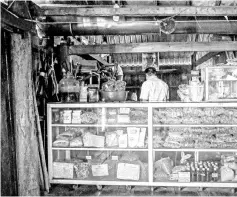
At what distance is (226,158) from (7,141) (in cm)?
431

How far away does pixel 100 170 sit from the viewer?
5.94m

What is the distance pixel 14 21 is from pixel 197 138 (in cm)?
412

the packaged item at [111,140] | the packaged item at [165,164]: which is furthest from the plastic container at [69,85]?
the packaged item at [165,164]

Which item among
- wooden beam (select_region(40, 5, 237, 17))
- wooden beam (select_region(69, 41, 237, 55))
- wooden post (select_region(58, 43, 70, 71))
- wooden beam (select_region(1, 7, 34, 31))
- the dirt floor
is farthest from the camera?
wooden beam (select_region(69, 41, 237, 55))

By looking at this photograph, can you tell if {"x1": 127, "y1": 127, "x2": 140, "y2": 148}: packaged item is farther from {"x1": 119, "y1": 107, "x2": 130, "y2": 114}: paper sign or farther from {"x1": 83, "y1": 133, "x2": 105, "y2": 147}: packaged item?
{"x1": 83, "y1": 133, "x2": 105, "y2": 147}: packaged item

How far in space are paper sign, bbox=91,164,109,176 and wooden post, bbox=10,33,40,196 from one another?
4.55ft

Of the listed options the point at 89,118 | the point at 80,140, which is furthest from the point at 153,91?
the point at 80,140

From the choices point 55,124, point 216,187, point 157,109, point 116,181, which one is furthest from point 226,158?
point 55,124

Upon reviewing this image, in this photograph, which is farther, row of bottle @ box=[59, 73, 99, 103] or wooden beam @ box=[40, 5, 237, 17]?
row of bottle @ box=[59, 73, 99, 103]

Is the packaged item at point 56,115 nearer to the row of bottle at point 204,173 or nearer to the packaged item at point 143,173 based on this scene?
the packaged item at point 143,173

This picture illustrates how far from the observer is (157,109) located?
19.8 ft

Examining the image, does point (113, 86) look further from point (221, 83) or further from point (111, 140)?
point (221, 83)

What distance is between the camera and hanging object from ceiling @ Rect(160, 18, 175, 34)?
5340 millimetres

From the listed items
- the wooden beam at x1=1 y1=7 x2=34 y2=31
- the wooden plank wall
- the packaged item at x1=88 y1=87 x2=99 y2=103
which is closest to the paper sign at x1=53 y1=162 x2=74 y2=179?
the wooden plank wall
